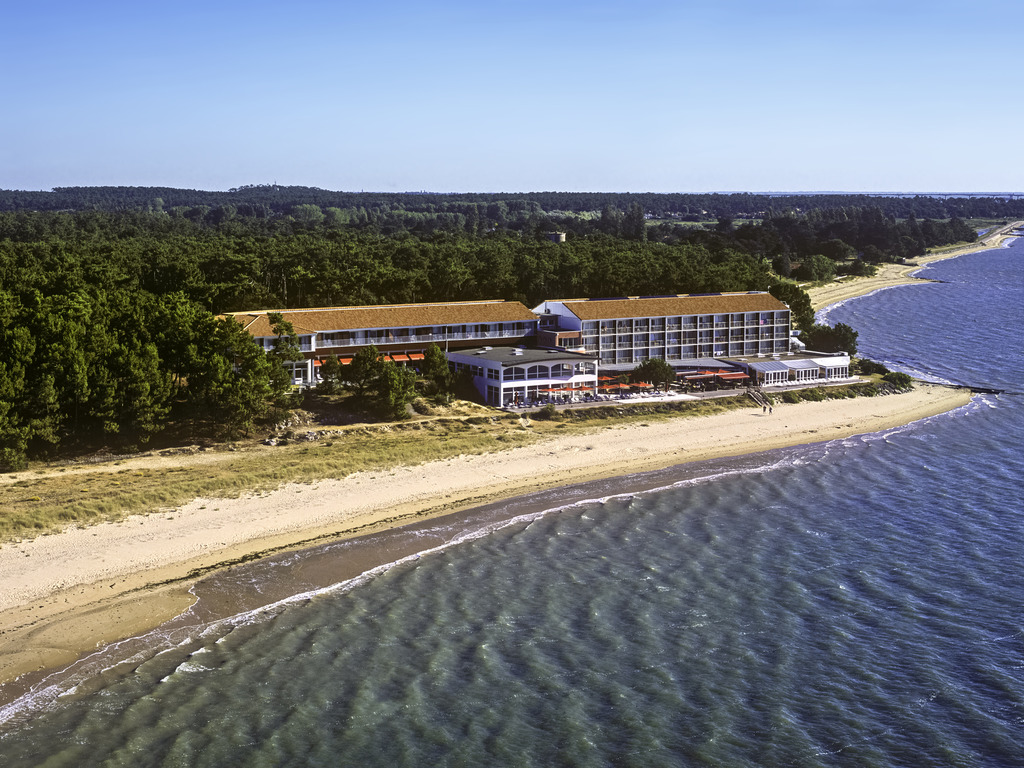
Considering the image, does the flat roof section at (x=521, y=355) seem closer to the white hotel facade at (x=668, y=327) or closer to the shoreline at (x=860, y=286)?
the white hotel facade at (x=668, y=327)

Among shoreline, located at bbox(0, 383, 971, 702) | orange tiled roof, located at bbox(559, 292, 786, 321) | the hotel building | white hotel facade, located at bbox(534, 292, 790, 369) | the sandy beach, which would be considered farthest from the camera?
orange tiled roof, located at bbox(559, 292, 786, 321)

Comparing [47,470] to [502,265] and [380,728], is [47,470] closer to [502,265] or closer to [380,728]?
[380,728]

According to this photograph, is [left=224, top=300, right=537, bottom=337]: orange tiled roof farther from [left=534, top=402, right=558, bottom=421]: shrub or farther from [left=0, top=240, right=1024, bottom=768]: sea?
[left=0, top=240, right=1024, bottom=768]: sea

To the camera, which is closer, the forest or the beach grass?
the beach grass

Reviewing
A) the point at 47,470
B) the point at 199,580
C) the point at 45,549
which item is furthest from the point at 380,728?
the point at 47,470

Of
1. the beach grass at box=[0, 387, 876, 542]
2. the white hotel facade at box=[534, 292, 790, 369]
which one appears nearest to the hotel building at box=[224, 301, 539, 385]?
the white hotel facade at box=[534, 292, 790, 369]
